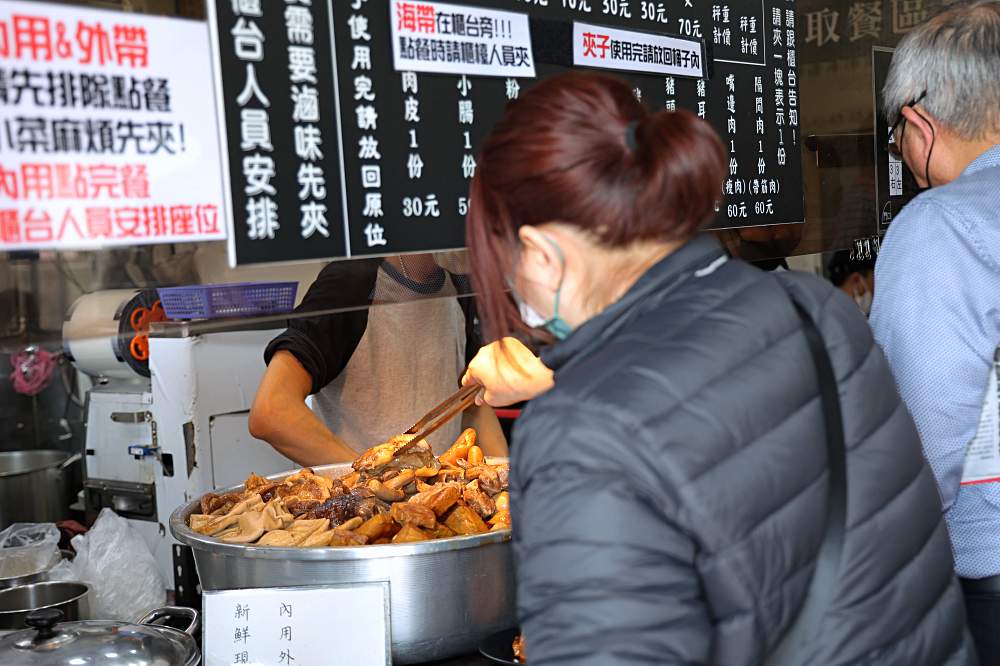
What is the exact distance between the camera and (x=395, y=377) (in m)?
2.93

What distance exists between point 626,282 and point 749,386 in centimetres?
19

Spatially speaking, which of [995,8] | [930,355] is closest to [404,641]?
[930,355]

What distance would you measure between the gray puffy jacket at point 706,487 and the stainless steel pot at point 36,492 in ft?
9.67

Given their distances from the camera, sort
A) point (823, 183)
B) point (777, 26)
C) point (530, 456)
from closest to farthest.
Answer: point (530, 456) → point (777, 26) → point (823, 183)

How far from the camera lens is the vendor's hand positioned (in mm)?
2326

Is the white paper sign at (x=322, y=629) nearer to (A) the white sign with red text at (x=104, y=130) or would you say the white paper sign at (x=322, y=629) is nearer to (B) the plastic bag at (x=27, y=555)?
(A) the white sign with red text at (x=104, y=130)

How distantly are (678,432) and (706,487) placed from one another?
59 mm

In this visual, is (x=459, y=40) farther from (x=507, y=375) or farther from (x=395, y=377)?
(x=395, y=377)

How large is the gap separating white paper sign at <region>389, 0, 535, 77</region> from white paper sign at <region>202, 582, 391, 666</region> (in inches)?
34.6

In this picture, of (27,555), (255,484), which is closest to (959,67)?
(255,484)

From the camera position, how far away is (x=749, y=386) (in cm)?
102

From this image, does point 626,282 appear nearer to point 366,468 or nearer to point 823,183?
point 366,468

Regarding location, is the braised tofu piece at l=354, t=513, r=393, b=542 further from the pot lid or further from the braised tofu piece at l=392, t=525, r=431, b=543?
the pot lid

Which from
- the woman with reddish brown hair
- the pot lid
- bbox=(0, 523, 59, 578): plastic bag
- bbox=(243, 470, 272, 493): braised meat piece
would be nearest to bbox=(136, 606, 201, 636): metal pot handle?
the pot lid
